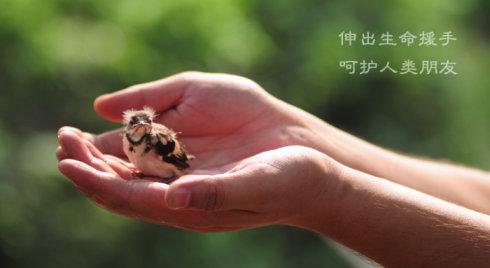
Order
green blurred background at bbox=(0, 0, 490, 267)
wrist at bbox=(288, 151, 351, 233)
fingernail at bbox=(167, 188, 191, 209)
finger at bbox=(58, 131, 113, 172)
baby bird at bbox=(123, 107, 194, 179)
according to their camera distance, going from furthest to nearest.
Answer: green blurred background at bbox=(0, 0, 490, 267), baby bird at bbox=(123, 107, 194, 179), finger at bbox=(58, 131, 113, 172), wrist at bbox=(288, 151, 351, 233), fingernail at bbox=(167, 188, 191, 209)

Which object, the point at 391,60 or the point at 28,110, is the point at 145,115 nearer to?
the point at 28,110

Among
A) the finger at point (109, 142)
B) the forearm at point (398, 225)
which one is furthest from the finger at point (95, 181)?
the finger at point (109, 142)

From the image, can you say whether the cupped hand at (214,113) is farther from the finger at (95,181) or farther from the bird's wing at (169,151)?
the finger at (95,181)

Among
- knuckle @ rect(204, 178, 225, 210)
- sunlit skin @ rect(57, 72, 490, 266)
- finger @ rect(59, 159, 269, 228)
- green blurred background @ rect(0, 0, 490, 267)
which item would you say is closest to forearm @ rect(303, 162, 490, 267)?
sunlit skin @ rect(57, 72, 490, 266)

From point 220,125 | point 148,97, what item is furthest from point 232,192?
point 148,97

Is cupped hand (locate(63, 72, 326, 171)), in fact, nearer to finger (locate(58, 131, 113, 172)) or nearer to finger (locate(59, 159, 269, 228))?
finger (locate(58, 131, 113, 172))

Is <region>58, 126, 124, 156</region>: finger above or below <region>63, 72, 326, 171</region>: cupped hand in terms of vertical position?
below

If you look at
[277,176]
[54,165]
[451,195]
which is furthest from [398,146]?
[277,176]
